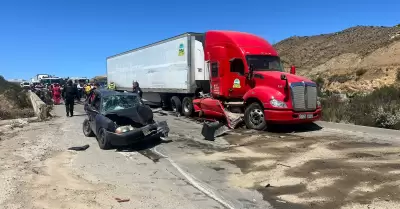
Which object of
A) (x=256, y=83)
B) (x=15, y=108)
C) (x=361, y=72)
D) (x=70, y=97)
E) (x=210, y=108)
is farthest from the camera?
(x=361, y=72)

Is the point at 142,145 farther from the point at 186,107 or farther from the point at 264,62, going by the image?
the point at 186,107

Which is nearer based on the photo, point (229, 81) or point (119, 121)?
point (119, 121)

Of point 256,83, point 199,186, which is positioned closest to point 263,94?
point 256,83

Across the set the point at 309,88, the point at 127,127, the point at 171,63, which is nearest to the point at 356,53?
the point at 171,63

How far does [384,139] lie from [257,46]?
5.63 m

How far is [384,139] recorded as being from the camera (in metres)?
11.2

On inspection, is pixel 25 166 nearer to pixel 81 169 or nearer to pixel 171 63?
pixel 81 169

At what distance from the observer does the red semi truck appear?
12.7 m

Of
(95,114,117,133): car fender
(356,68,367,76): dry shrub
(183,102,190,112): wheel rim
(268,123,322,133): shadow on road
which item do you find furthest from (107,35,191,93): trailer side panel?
(356,68,367,76): dry shrub

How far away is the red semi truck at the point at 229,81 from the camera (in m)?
12.7

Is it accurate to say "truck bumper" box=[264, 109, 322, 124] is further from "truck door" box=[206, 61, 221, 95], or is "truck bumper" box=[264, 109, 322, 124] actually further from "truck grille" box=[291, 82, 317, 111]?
"truck door" box=[206, 61, 221, 95]

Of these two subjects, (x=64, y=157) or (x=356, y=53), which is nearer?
(x=64, y=157)

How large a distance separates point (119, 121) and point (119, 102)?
3.72ft

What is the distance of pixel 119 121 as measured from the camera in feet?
35.7
